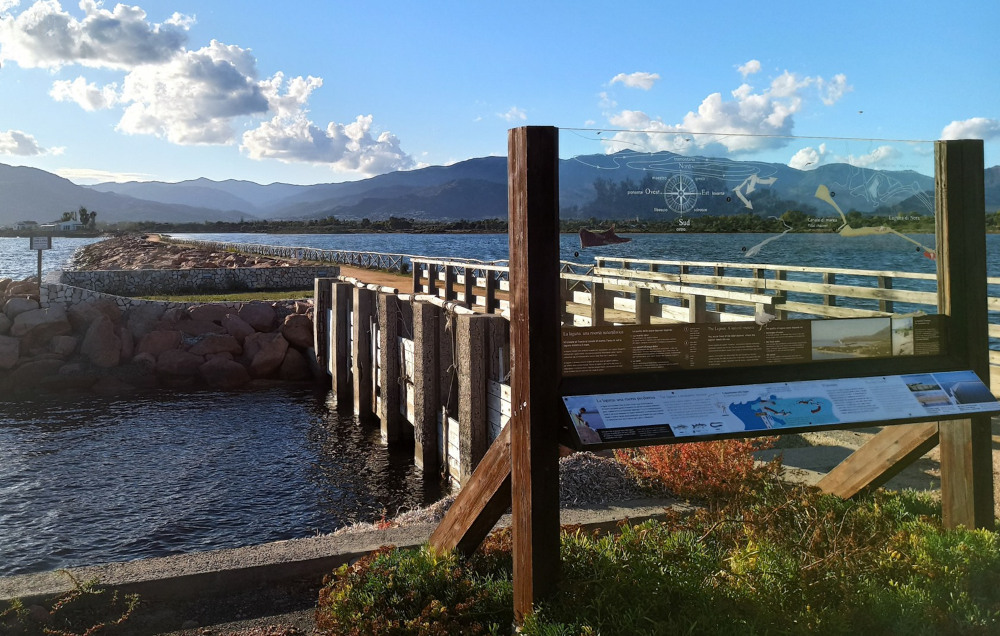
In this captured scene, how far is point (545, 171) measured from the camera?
11.3 feet

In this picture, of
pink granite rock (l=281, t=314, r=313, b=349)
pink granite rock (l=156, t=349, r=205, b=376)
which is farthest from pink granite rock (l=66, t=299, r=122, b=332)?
pink granite rock (l=281, t=314, r=313, b=349)

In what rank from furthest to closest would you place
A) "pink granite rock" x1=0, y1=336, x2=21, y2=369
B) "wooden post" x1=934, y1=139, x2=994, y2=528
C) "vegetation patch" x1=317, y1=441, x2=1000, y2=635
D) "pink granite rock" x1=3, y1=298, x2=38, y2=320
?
1. "pink granite rock" x1=3, y1=298, x2=38, y2=320
2. "pink granite rock" x1=0, y1=336, x2=21, y2=369
3. "wooden post" x1=934, y1=139, x2=994, y2=528
4. "vegetation patch" x1=317, y1=441, x2=1000, y2=635

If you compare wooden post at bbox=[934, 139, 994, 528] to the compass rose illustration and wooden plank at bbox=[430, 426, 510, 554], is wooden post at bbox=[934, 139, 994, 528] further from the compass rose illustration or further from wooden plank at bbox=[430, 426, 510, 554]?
wooden plank at bbox=[430, 426, 510, 554]

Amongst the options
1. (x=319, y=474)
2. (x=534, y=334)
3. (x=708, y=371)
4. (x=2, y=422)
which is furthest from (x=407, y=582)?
(x=2, y=422)

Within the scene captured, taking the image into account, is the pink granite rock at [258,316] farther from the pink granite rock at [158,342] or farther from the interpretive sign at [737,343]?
the interpretive sign at [737,343]

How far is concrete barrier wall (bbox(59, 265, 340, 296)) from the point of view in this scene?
93.9 feet

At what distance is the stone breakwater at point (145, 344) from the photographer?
1919 centimetres

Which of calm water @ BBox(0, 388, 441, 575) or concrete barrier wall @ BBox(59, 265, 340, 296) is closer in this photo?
calm water @ BBox(0, 388, 441, 575)

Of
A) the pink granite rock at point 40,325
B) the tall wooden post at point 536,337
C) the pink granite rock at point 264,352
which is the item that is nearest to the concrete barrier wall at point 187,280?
the pink granite rock at point 40,325

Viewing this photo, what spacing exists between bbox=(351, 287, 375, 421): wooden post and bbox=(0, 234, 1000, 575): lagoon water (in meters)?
0.46

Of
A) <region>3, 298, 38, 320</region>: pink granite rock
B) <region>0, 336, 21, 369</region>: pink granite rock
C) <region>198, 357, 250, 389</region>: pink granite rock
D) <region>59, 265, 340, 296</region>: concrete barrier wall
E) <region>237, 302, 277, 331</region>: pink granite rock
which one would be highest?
<region>59, 265, 340, 296</region>: concrete barrier wall

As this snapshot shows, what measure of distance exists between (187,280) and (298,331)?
34.7ft

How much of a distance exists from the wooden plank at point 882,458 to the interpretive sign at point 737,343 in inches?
22.0

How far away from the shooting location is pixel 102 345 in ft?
64.7
